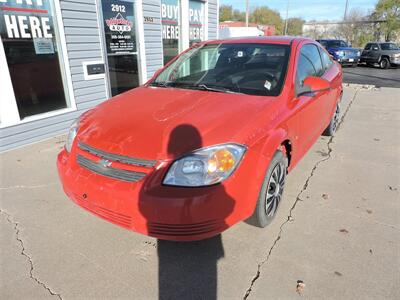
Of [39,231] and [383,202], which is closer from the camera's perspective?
[39,231]

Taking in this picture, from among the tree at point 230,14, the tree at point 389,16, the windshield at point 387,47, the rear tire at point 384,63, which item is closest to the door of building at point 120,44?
the rear tire at point 384,63

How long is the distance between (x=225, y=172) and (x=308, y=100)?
5.47 feet

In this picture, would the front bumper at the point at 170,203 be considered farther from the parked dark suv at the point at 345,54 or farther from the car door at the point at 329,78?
the parked dark suv at the point at 345,54

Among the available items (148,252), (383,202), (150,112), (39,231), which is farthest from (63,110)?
(383,202)

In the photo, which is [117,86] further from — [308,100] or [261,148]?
[261,148]

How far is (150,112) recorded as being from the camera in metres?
2.54

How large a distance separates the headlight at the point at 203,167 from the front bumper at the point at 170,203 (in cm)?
4

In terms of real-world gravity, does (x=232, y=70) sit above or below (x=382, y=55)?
above

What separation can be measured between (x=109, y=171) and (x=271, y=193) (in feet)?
4.59

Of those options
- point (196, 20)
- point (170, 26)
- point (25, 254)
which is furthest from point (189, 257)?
point (196, 20)

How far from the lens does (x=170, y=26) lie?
24.5 feet

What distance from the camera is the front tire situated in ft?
8.04

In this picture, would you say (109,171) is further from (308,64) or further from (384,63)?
(384,63)

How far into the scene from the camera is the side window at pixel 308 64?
123 inches
